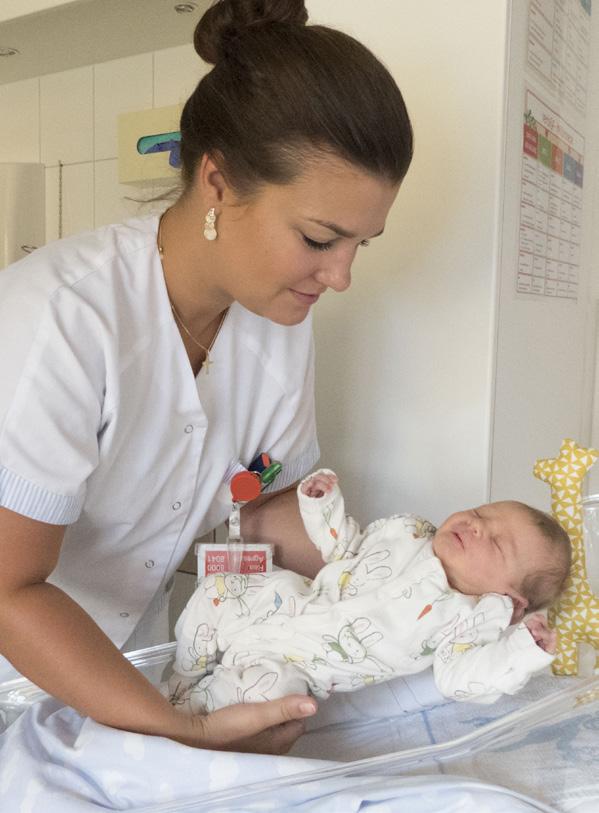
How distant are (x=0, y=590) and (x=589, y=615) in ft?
2.22

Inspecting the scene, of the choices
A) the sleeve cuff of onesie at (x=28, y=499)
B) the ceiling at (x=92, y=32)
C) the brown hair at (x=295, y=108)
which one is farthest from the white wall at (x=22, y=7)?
the sleeve cuff of onesie at (x=28, y=499)

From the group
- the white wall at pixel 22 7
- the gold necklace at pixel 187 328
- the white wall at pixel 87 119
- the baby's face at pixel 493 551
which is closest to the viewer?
the baby's face at pixel 493 551

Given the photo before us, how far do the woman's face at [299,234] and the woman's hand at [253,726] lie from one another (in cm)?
45

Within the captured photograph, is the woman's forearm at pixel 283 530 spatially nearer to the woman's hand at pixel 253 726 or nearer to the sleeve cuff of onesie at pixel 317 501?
the sleeve cuff of onesie at pixel 317 501

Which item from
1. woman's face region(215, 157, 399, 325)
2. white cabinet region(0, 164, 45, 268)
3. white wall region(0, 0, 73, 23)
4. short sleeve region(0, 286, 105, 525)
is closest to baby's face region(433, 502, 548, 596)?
woman's face region(215, 157, 399, 325)

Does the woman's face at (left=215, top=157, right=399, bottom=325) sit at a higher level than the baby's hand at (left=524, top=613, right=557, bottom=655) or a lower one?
higher

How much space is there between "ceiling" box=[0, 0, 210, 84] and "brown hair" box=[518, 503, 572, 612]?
151 cm

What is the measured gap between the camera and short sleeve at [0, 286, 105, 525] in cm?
91

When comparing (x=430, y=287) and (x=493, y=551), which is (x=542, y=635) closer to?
(x=493, y=551)

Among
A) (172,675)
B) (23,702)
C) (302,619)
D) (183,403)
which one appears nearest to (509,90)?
(183,403)

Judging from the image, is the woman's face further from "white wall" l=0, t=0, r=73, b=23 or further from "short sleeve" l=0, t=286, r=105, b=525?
"white wall" l=0, t=0, r=73, b=23

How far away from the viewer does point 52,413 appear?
93cm

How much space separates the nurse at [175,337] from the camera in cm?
90

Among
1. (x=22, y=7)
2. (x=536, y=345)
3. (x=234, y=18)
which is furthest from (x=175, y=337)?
(x=22, y=7)
